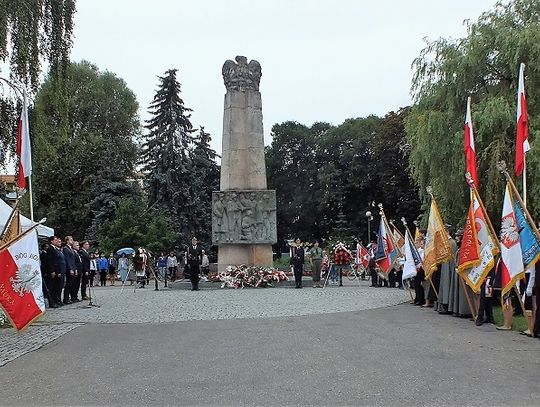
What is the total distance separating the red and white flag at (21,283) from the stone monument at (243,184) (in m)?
16.5

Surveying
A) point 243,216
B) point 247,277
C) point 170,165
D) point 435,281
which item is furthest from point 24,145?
point 170,165

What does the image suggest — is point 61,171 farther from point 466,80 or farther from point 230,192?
point 466,80

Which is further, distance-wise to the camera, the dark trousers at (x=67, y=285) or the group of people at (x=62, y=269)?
the dark trousers at (x=67, y=285)

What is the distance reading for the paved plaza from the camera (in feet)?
22.1

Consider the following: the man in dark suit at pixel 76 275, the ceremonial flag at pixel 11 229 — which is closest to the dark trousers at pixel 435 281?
the ceremonial flag at pixel 11 229

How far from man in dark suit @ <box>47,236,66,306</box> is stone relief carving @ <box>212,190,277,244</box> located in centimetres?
1008

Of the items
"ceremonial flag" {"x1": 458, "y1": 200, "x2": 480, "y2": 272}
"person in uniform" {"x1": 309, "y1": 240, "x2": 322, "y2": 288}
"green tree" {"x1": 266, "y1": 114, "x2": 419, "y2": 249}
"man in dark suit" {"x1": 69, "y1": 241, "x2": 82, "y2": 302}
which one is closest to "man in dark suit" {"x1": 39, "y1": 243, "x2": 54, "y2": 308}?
"man in dark suit" {"x1": 69, "y1": 241, "x2": 82, "y2": 302}

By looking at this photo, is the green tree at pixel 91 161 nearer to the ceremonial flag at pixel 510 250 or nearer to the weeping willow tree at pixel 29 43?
the weeping willow tree at pixel 29 43

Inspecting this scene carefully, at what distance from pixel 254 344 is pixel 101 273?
27.0m

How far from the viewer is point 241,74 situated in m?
28.8

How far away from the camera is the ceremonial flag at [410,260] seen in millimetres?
17078

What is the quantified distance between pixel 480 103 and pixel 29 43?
40.7 ft

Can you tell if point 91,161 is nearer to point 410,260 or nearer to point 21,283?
point 410,260

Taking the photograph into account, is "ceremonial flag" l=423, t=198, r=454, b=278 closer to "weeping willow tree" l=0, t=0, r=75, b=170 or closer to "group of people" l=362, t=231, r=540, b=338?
"group of people" l=362, t=231, r=540, b=338
